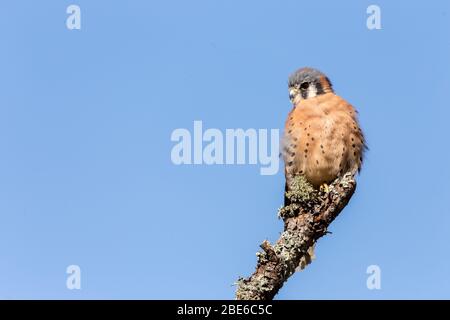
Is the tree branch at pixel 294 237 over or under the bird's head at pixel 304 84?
under

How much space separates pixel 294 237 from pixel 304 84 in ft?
11.9

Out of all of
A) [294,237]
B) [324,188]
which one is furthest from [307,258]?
[294,237]

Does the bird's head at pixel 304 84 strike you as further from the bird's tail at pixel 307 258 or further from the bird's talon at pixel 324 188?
the bird's tail at pixel 307 258

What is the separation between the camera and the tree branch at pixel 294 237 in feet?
24.2

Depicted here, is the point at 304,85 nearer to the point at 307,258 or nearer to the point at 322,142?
the point at 322,142

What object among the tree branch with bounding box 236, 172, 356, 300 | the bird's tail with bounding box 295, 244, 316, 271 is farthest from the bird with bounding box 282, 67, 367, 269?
the tree branch with bounding box 236, 172, 356, 300

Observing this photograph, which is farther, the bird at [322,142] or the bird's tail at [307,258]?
the bird at [322,142]

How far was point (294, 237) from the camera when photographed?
26.0 feet

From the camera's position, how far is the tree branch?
7.38 metres

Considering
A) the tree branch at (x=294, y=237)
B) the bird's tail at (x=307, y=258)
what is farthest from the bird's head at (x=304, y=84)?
the bird's tail at (x=307, y=258)
